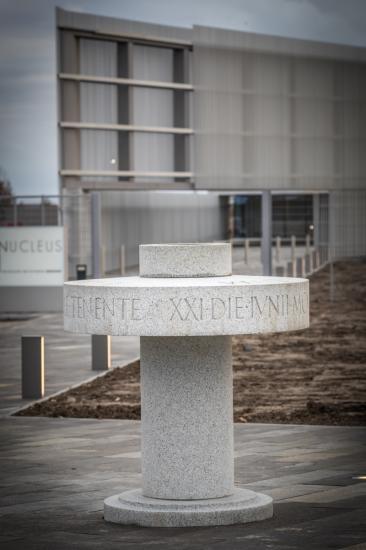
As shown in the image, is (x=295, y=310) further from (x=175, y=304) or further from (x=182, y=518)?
(x=182, y=518)

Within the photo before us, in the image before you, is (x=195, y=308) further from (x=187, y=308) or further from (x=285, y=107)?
(x=285, y=107)

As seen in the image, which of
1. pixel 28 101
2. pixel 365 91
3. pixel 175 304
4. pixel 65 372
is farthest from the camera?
pixel 28 101

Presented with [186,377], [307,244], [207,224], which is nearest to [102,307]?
[186,377]

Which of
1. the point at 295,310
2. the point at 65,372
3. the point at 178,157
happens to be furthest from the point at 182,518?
the point at 178,157

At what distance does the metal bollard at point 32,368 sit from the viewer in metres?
16.0

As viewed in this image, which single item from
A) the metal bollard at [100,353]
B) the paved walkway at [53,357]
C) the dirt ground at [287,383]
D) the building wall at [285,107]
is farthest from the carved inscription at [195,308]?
the building wall at [285,107]

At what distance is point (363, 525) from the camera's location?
323 inches

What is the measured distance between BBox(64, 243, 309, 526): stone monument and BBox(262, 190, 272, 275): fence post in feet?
54.0

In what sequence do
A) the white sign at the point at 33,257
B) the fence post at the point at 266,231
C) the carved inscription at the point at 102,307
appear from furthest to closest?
the white sign at the point at 33,257 < the fence post at the point at 266,231 < the carved inscription at the point at 102,307

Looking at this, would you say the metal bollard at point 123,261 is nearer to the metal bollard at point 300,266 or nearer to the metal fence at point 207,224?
the metal fence at point 207,224

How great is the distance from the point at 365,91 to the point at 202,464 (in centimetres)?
3022

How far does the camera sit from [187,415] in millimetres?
8648

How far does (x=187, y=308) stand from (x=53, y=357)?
13.2m

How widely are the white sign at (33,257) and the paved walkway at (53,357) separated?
196cm
